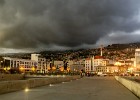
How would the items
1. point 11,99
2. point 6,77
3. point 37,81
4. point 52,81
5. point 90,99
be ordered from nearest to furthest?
point 11,99
point 90,99
point 37,81
point 52,81
point 6,77

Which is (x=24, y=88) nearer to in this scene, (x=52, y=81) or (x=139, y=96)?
(x=139, y=96)

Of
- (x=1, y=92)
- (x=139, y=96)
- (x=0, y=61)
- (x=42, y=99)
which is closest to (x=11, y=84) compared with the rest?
(x=1, y=92)

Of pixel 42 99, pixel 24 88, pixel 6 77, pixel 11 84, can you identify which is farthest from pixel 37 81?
pixel 6 77

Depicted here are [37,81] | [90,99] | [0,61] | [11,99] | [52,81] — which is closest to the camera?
[11,99]

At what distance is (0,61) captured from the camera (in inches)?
7781

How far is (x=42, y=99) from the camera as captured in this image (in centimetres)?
2072

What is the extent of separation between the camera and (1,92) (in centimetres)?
2373

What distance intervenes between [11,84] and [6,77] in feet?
164

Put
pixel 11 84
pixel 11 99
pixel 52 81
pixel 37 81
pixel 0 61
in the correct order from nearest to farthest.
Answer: pixel 11 99, pixel 11 84, pixel 37 81, pixel 52 81, pixel 0 61

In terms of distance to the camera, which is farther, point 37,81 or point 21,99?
point 37,81

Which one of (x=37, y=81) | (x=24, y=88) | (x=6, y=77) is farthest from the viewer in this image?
(x=6, y=77)

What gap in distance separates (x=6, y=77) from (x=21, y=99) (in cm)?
5671

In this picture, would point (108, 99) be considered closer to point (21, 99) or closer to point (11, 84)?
point (21, 99)

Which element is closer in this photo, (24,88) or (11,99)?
(11,99)
